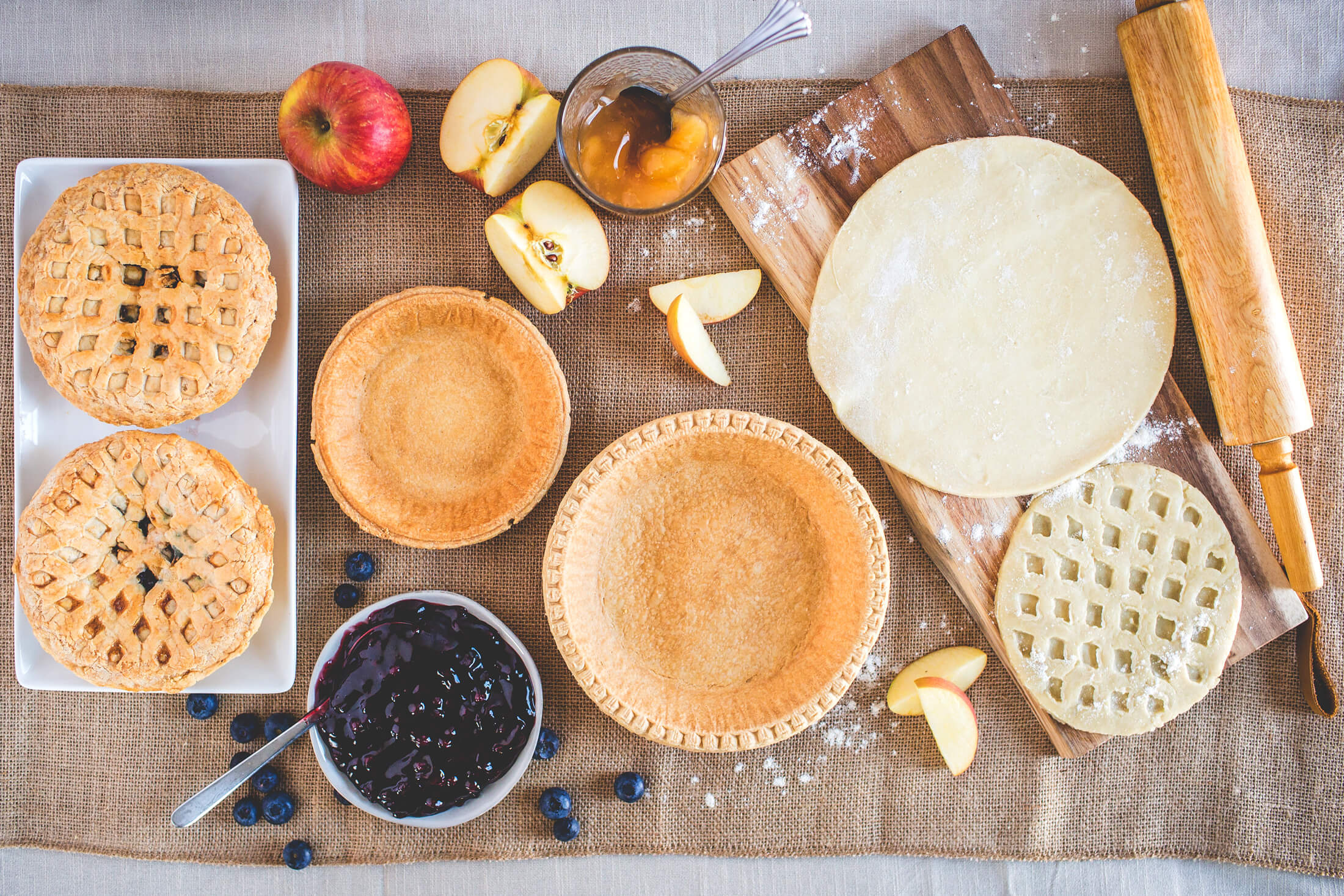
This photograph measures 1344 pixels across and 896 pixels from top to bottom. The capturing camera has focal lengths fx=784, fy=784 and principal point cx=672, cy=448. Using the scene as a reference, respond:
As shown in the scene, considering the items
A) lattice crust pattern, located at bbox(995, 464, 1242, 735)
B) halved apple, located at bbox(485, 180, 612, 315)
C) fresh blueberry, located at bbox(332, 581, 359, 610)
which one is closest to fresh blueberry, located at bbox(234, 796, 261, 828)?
fresh blueberry, located at bbox(332, 581, 359, 610)

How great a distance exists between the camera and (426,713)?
1.59 m

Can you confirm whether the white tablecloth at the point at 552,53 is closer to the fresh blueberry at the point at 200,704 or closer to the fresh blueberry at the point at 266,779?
the fresh blueberry at the point at 266,779

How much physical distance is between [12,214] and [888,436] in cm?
212

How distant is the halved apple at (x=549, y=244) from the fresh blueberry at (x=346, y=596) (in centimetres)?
79

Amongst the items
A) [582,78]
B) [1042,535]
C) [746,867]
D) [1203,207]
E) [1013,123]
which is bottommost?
[746,867]

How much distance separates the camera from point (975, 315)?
5.74 ft

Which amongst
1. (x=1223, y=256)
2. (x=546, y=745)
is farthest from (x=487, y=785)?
(x=1223, y=256)

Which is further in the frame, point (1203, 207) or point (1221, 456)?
point (1221, 456)

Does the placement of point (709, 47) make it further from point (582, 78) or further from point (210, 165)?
point (210, 165)

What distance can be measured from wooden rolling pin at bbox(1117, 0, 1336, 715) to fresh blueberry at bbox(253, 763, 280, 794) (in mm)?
2321

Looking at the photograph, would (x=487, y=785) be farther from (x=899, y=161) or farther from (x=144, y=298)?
(x=899, y=161)

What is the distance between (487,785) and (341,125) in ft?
4.74

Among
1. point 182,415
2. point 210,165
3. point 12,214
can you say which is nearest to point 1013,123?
point 210,165

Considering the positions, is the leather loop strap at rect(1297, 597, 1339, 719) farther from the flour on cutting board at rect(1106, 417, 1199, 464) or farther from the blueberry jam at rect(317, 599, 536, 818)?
the blueberry jam at rect(317, 599, 536, 818)
